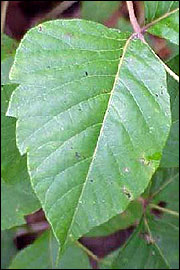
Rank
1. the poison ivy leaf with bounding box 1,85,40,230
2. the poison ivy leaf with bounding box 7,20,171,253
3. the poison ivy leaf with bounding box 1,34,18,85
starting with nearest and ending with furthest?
the poison ivy leaf with bounding box 7,20,171,253 < the poison ivy leaf with bounding box 1,85,40,230 < the poison ivy leaf with bounding box 1,34,18,85

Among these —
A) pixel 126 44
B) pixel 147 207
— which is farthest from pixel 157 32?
pixel 147 207

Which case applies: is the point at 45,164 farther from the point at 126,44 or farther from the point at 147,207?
the point at 147,207

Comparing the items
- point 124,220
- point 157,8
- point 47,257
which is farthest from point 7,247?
point 157,8

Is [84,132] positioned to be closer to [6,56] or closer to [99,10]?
[6,56]

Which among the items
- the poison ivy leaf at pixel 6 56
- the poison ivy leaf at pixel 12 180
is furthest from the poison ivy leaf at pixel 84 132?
the poison ivy leaf at pixel 6 56

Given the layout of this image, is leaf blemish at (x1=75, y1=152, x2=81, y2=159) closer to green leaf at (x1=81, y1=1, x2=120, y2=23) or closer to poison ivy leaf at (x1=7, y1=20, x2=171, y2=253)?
poison ivy leaf at (x1=7, y1=20, x2=171, y2=253)

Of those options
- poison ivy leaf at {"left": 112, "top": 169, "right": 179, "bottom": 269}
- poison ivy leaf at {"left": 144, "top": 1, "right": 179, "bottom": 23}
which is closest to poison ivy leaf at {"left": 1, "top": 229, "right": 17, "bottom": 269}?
poison ivy leaf at {"left": 112, "top": 169, "right": 179, "bottom": 269}
